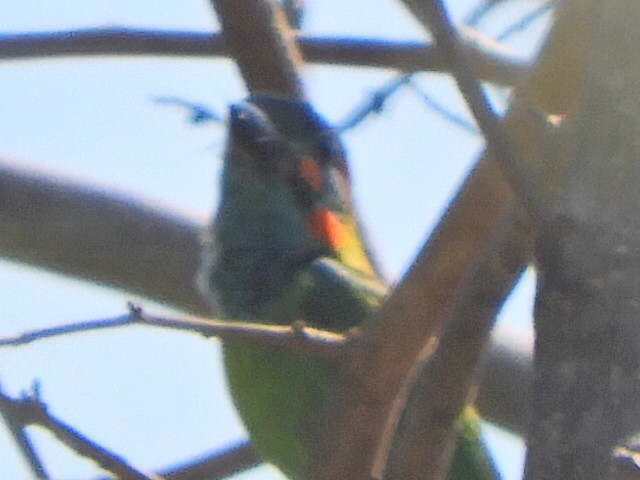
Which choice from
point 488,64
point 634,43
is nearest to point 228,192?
point 488,64

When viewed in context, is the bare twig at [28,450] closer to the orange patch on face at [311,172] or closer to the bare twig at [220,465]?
the bare twig at [220,465]

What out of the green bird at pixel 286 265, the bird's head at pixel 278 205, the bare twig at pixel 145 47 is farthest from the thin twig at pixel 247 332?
the bare twig at pixel 145 47

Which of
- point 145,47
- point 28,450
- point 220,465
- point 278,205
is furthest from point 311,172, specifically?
point 28,450

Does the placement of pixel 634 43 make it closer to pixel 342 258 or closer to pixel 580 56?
pixel 580 56

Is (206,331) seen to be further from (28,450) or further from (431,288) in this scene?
(28,450)

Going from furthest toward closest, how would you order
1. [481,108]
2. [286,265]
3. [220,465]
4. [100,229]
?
[100,229], [286,265], [220,465], [481,108]

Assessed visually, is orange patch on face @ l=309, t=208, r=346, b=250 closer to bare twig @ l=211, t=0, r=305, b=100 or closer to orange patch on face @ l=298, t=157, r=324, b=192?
orange patch on face @ l=298, t=157, r=324, b=192
